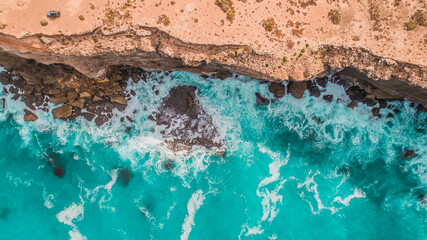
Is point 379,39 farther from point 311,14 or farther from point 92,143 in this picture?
point 92,143

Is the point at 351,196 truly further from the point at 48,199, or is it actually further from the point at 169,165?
the point at 48,199

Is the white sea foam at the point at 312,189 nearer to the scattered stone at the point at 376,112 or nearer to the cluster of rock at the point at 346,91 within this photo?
the cluster of rock at the point at 346,91

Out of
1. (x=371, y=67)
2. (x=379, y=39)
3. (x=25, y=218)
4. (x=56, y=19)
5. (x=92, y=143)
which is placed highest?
(x=379, y=39)

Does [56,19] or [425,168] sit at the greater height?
[425,168]

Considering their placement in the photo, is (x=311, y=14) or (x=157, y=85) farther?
(x=157, y=85)

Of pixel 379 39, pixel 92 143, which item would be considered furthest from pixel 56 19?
pixel 379 39

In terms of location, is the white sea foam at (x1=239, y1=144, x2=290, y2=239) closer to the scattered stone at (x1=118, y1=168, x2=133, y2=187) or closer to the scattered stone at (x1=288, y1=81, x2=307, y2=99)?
the scattered stone at (x1=288, y1=81, x2=307, y2=99)

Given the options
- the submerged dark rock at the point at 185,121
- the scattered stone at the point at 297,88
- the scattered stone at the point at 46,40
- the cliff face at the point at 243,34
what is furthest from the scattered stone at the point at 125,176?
the scattered stone at the point at 297,88
